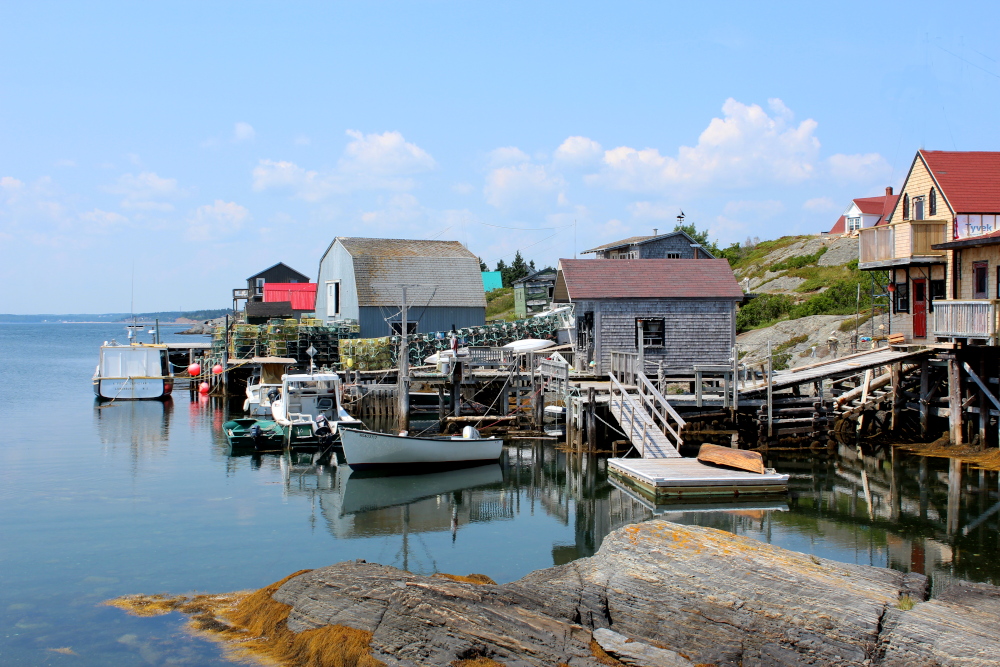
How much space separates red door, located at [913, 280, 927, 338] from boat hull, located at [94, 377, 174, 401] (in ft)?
132

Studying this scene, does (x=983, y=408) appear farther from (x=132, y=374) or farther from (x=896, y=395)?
(x=132, y=374)

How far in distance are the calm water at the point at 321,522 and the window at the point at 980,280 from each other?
5531 mm

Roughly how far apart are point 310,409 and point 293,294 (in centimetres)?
3570

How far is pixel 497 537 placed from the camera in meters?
19.7

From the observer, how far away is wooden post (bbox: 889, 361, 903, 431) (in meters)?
30.4

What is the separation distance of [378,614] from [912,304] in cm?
2656

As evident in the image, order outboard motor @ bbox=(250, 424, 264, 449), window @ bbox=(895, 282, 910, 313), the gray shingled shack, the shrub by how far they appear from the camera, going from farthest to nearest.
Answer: the shrub < the gray shingled shack < outboard motor @ bbox=(250, 424, 264, 449) < window @ bbox=(895, 282, 910, 313)

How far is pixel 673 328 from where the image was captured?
34.9m

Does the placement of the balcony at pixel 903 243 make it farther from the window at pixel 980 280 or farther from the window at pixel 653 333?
the window at pixel 653 333

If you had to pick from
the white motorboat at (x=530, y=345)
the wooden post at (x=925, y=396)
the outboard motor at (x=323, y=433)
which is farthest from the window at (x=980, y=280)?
the outboard motor at (x=323, y=433)

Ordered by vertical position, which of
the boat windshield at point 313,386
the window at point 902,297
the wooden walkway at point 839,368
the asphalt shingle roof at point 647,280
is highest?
the asphalt shingle roof at point 647,280

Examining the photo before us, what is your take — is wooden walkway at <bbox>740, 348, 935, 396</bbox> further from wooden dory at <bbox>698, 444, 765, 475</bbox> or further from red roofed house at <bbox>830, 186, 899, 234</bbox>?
red roofed house at <bbox>830, 186, 899, 234</bbox>

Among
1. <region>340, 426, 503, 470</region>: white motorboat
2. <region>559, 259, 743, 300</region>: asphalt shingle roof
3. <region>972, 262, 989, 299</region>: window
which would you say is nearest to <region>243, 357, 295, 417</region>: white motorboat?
<region>340, 426, 503, 470</region>: white motorboat

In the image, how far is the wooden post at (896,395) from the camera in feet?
99.9
